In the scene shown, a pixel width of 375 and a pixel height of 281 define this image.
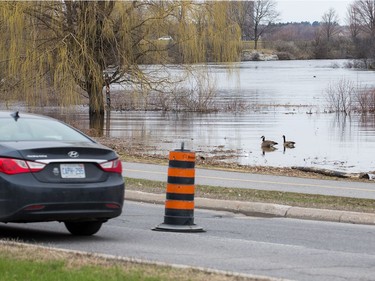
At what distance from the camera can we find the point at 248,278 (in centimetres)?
732

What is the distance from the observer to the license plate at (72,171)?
31.2 ft

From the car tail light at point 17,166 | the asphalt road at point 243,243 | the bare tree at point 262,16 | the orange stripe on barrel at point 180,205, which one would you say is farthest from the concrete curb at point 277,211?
the bare tree at point 262,16

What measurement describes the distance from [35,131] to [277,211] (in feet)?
15.9

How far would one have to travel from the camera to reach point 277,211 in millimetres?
13648

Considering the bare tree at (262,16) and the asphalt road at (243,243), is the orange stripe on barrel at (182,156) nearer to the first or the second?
the asphalt road at (243,243)

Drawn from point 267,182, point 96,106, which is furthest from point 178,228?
point 96,106

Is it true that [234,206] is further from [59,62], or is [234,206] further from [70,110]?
[70,110]

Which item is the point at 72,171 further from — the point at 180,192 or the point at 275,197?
the point at 275,197

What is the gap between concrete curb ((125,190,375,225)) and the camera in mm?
13039

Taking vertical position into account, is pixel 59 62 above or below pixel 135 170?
above

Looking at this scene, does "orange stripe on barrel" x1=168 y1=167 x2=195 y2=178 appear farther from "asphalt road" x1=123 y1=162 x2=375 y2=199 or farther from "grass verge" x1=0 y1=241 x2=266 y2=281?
"asphalt road" x1=123 y1=162 x2=375 y2=199

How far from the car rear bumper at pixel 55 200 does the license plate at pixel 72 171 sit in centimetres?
10

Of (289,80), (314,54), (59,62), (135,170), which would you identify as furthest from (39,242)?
(314,54)

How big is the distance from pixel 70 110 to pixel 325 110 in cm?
1766
